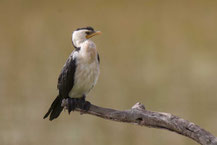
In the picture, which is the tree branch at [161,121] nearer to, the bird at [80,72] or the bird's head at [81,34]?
the bird at [80,72]

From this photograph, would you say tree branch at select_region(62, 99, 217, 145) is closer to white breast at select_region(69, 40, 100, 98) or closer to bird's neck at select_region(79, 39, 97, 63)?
white breast at select_region(69, 40, 100, 98)

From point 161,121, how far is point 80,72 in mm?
557

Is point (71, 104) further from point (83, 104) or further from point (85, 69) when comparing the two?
point (85, 69)

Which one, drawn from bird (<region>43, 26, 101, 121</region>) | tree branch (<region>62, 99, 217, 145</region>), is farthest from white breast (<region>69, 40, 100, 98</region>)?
tree branch (<region>62, 99, 217, 145</region>)

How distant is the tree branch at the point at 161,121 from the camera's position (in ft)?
6.86

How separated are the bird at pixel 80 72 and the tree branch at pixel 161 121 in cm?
15

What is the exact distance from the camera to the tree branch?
2.09 metres

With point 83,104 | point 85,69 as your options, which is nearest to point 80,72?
point 85,69

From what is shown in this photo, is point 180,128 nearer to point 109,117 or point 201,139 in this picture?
point 201,139

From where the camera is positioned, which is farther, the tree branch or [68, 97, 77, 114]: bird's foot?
[68, 97, 77, 114]: bird's foot

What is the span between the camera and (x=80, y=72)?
243cm

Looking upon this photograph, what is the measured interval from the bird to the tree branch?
15 cm

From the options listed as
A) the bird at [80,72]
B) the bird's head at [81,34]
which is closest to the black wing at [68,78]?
the bird at [80,72]

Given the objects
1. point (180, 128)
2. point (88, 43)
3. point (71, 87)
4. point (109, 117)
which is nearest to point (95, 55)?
point (88, 43)
